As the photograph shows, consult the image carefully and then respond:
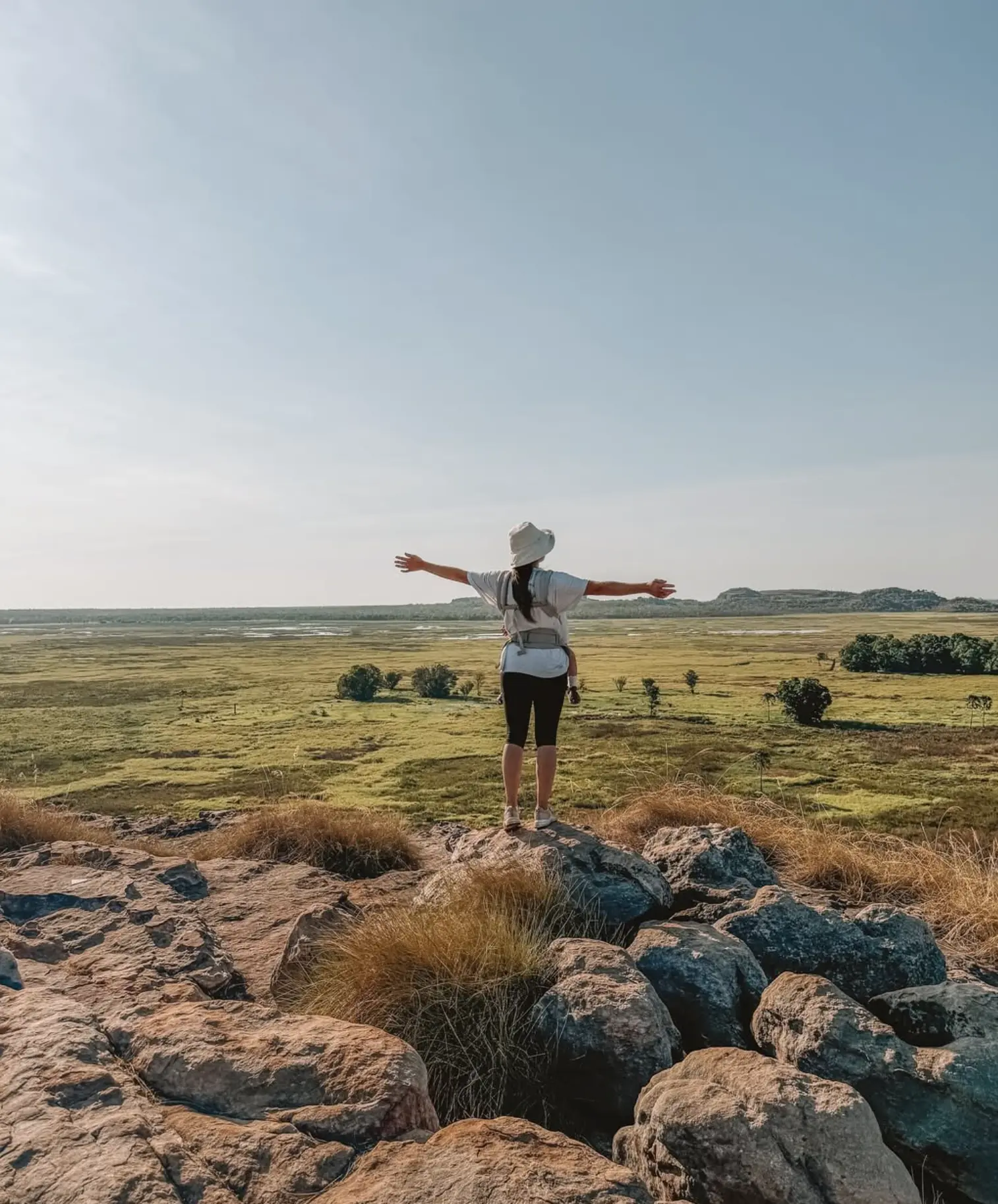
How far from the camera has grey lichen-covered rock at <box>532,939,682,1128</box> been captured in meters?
3.67

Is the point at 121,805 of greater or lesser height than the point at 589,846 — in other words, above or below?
below

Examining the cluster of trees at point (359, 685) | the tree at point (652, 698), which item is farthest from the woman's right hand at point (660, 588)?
the cluster of trees at point (359, 685)

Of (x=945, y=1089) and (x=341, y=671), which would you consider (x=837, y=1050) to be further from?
(x=341, y=671)

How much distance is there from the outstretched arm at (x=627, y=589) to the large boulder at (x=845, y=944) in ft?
6.66

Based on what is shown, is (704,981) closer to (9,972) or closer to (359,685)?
(9,972)

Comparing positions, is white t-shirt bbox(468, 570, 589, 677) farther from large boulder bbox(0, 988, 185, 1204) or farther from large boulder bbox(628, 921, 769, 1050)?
large boulder bbox(0, 988, 185, 1204)

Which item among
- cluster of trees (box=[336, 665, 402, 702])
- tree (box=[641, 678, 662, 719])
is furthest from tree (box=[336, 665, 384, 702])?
tree (box=[641, 678, 662, 719])

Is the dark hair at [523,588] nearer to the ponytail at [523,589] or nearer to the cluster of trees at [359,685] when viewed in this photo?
the ponytail at [523,589]

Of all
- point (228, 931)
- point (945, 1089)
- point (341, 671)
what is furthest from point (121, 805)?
point (341, 671)

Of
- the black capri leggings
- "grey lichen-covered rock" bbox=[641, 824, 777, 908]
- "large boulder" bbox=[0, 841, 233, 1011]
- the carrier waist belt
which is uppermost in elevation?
the carrier waist belt

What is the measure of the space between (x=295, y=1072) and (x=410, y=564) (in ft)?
12.3

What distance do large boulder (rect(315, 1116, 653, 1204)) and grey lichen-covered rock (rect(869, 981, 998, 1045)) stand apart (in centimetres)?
226

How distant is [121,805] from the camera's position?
1856 cm

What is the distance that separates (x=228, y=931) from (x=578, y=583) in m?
3.50
